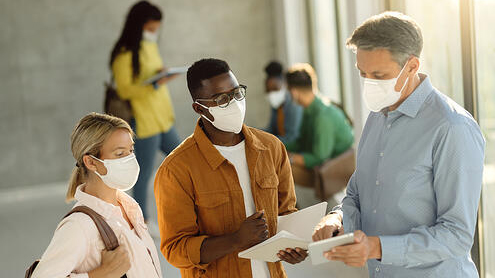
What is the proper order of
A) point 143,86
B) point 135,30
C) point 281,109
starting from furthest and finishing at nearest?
point 281,109
point 143,86
point 135,30

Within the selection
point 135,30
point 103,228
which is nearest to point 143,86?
point 135,30

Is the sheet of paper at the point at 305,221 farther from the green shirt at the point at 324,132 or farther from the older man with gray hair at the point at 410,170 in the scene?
the green shirt at the point at 324,132

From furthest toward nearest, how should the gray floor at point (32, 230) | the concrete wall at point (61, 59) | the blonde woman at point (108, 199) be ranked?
the concrete wall at point (61, 59)
the gray floor at point (32, 230)
the blonde woman at point (108, 199)

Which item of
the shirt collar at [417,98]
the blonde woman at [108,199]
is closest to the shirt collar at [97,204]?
the blonde woman at [108,199]

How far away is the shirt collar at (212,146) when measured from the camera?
2.06 meters

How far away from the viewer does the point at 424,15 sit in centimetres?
334

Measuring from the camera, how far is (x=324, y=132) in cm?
504

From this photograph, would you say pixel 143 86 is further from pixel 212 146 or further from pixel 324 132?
pixel 212 146

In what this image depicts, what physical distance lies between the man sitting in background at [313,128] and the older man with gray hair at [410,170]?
3.01m

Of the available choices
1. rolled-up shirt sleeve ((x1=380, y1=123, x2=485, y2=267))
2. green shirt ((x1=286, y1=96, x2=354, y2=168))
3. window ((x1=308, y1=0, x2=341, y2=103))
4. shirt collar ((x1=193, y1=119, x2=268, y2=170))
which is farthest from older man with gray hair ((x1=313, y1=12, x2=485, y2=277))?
window ((x1=308, y1=0, x2=341, y2=103))

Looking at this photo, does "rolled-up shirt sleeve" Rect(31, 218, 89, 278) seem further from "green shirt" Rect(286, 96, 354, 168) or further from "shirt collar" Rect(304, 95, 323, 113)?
"shirt collar" Rect(304, 95, 323, 113)

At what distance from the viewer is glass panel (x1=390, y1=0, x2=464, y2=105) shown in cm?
307

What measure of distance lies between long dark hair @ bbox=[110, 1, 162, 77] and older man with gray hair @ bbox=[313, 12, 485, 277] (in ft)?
10.2

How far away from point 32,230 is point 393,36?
200 inches
